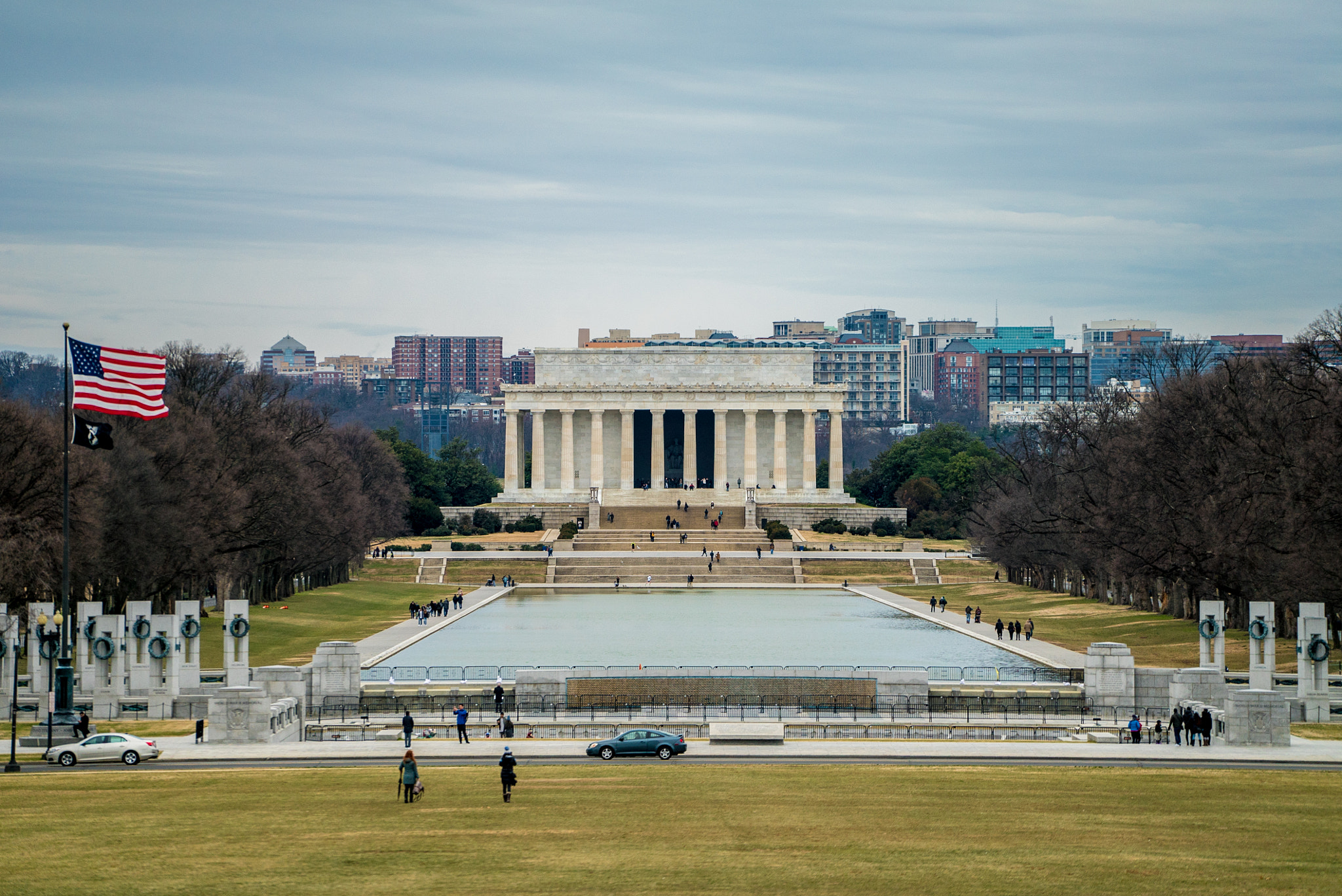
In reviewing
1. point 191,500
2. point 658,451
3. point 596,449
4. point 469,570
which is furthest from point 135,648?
point 658,451

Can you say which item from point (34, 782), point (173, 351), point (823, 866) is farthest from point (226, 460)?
point (823, 866)

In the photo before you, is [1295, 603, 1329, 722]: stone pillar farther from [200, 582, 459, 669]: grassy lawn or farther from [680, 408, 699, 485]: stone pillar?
[680, 408, 699, 485]: stone pillar

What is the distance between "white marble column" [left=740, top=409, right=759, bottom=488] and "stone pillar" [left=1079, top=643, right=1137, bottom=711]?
9484cm

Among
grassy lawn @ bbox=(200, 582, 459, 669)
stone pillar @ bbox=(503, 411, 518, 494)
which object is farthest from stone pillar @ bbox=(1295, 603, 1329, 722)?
stone pillar @ bbox=(503, 411, 518, 494)

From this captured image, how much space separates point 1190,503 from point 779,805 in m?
42.8

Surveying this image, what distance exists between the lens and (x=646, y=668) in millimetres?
50250

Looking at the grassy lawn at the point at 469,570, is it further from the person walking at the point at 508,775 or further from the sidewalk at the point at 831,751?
the person walking at the point at 508,775

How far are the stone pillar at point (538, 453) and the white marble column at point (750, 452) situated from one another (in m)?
18.6

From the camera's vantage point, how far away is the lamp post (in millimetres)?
37500

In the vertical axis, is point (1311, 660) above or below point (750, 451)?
below

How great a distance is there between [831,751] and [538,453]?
107 meters

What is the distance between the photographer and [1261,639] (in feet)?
170

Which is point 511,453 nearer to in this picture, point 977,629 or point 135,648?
point 977,629

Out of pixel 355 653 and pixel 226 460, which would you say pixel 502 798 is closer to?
pixel 355 653
